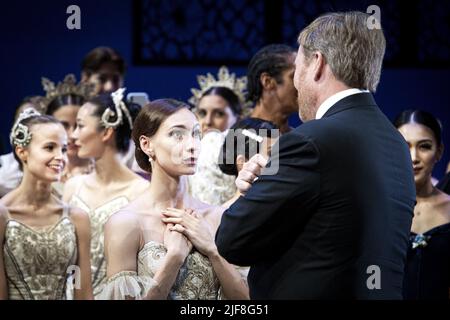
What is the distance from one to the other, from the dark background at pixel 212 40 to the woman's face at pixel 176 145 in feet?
10.7

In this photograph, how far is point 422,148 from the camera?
3.87 meters

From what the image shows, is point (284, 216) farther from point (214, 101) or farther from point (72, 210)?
point (214, 101)

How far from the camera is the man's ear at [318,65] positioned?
2.32 meters

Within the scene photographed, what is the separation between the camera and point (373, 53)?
7.72ft

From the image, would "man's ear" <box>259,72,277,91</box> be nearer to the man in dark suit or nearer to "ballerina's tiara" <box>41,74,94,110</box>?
"ballerina's tiara" <box>41,74,94,110</box>

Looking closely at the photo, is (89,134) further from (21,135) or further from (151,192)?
(151,192)

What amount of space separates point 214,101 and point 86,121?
3.23ft

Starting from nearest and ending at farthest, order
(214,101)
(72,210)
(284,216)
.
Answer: (284,216) < (72,210) < (214,101)

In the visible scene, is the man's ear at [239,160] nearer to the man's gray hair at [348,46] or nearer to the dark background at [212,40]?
the man's gray hair at [348,46]

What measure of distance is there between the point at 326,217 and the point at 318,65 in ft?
1.36

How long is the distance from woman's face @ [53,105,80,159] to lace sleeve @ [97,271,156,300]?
1.88 m

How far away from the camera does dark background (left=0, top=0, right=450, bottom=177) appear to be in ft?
20.4

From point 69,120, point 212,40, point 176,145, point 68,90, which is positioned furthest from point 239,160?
point 212,40
